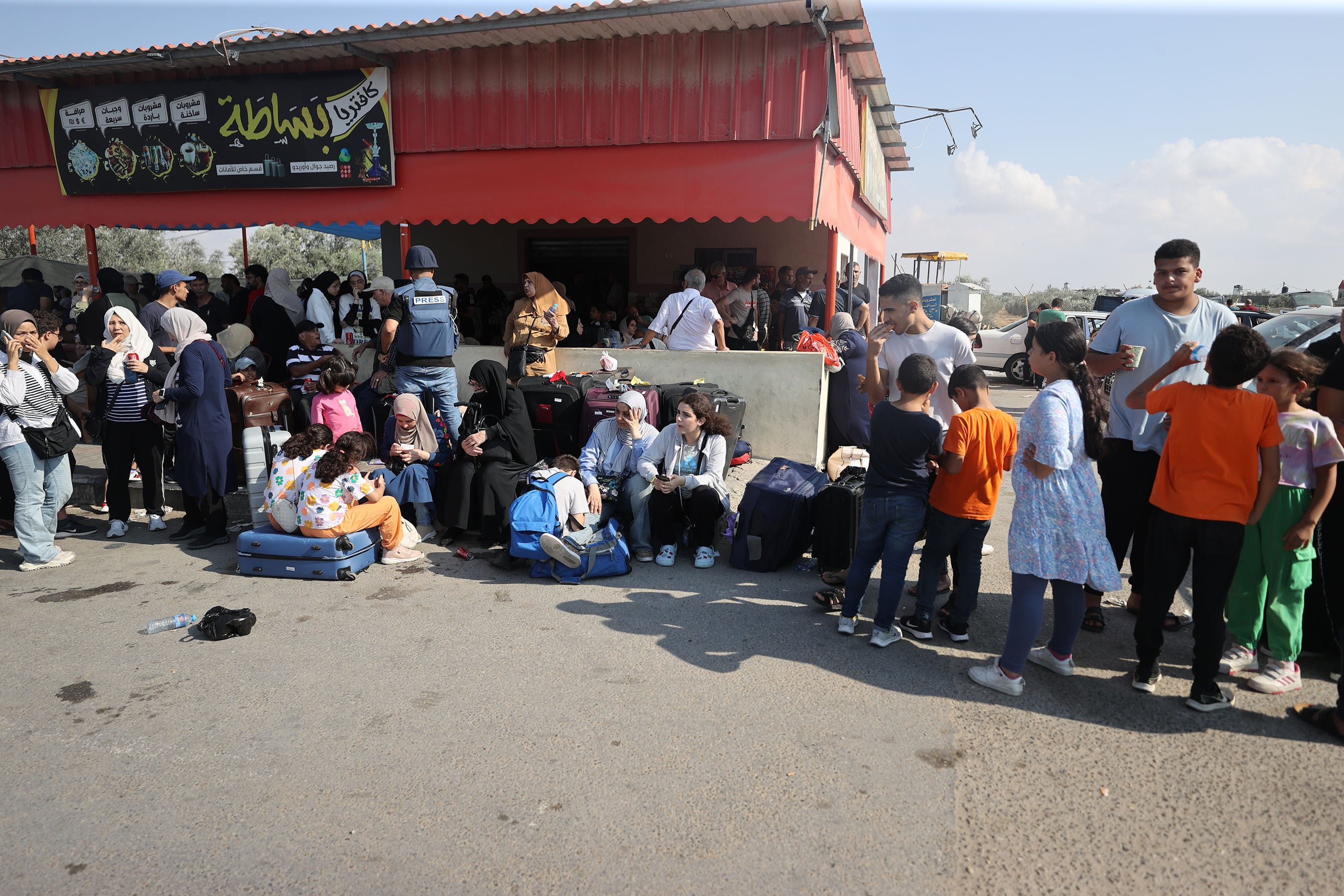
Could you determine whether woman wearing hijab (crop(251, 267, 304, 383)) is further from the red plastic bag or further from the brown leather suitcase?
the red plastic bag

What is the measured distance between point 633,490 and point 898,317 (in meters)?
2.26

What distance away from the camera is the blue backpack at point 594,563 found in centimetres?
546

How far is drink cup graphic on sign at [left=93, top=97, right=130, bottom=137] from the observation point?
10961mm

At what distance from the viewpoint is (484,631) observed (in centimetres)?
464

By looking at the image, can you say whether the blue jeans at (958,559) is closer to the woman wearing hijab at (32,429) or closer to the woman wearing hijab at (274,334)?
the woman wearing hijab at (32,429)

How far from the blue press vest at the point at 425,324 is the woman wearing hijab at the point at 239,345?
8.47 feet

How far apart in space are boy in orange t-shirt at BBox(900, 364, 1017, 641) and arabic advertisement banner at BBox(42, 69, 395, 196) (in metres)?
8.55

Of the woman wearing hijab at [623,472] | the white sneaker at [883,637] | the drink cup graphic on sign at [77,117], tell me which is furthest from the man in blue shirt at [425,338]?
the drink cup graphic on sign at [77,117]

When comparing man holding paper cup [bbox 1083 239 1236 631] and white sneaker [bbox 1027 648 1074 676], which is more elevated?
man holding paper cup [bbox 1083 239 1236 631]

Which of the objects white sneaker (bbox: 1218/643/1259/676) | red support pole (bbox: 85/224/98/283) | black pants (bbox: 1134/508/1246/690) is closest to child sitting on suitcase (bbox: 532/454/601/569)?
black pants (bbox: 1134/508/1246/690)

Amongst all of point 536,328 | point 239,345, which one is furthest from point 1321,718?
point 239,345

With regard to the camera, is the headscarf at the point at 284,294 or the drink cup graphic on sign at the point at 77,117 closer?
the headscarf at the point at 284,294

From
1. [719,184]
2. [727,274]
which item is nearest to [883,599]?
[719,184]

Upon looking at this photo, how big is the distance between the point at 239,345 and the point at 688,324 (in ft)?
16.8
